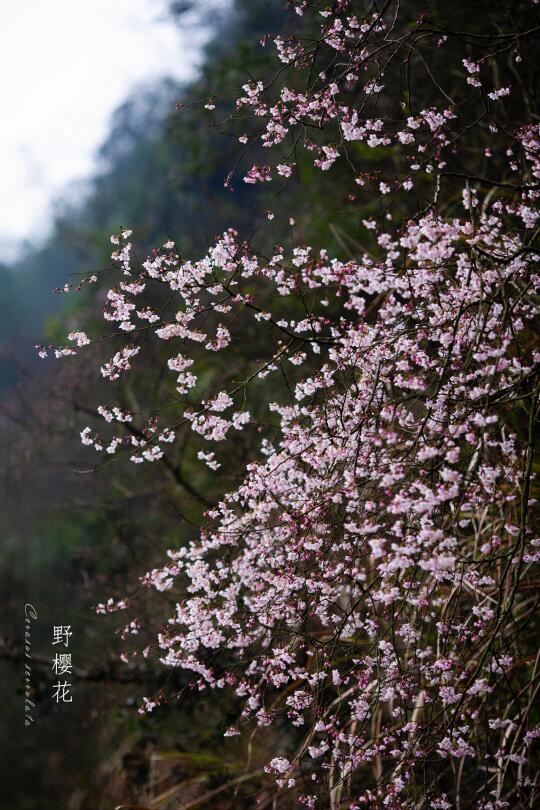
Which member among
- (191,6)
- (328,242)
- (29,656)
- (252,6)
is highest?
(252,6)

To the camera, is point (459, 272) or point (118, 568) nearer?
point (459, 272)

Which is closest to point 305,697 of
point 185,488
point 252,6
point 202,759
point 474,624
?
point 474,624

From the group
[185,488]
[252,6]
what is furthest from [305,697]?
[252,6]

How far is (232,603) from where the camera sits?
275 cm

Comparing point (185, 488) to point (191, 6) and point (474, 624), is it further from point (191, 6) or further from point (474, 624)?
point (191, 6)

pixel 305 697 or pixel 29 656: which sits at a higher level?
pixel 29 656

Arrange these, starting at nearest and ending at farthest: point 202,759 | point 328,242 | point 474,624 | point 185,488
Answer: point 474,624, point 202,759, point 185,488, point 328,242

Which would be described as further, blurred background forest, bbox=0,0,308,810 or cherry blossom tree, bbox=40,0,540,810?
blurred background forest, bbox=0,0,308,810

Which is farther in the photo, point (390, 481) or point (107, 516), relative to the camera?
point (107, 516)

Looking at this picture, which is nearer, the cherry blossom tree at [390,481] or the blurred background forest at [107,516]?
the cherry blossom tree at [390,481]

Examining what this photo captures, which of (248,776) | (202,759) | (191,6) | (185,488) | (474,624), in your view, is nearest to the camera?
(474,624)

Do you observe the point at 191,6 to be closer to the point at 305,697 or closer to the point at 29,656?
the point at 29,656

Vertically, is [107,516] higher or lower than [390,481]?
higher

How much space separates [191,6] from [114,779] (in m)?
8.11
